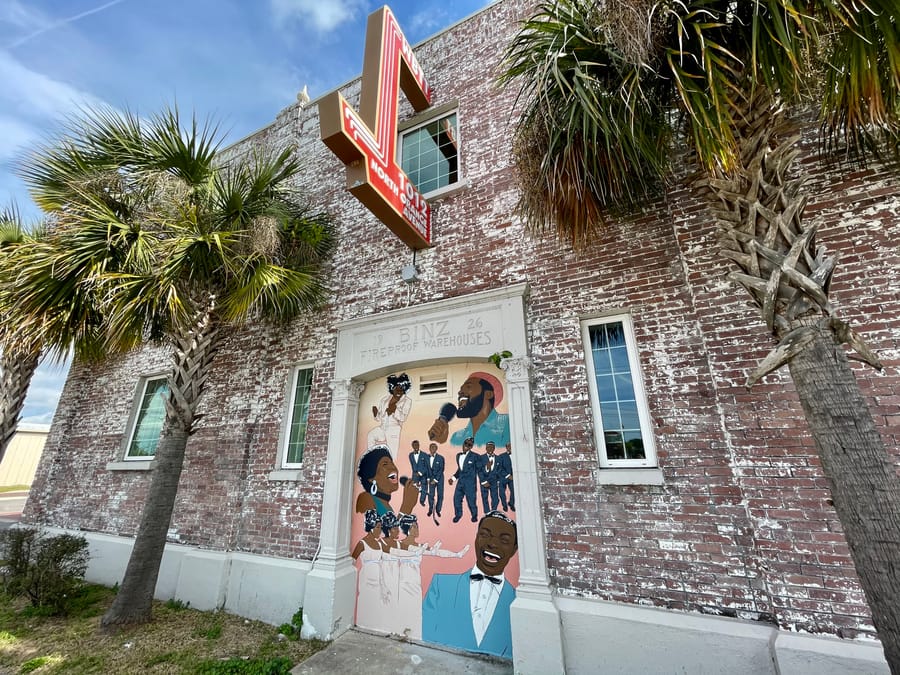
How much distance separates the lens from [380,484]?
5.29m

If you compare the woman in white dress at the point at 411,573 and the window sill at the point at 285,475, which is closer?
the woman in white dress at the point at 411,573

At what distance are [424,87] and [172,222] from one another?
4674 mm

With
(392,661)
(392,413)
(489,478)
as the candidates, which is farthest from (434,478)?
(392,661)

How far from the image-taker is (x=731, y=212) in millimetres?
2857

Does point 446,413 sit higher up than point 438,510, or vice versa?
point 446,413

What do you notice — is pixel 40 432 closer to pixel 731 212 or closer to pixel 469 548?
pixel 469 548

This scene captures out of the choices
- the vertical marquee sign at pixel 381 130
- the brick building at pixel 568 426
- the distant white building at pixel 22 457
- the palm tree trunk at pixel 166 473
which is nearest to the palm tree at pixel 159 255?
the palm tree trunk at pixel 166 473

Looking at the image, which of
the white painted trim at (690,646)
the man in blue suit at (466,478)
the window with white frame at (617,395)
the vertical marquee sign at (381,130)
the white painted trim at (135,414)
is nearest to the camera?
the white painted trim at (690,646)

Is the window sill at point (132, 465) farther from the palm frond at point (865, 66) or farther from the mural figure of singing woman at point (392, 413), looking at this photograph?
the palm frond at point (865, 66)

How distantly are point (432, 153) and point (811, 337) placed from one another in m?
6.02

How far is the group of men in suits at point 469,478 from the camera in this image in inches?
180

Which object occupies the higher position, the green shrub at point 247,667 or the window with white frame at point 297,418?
the window with white frame at point 297,418

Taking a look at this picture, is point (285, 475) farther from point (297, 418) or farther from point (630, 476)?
point (630, 476)

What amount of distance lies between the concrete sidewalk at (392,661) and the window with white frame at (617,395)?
2.52 m
